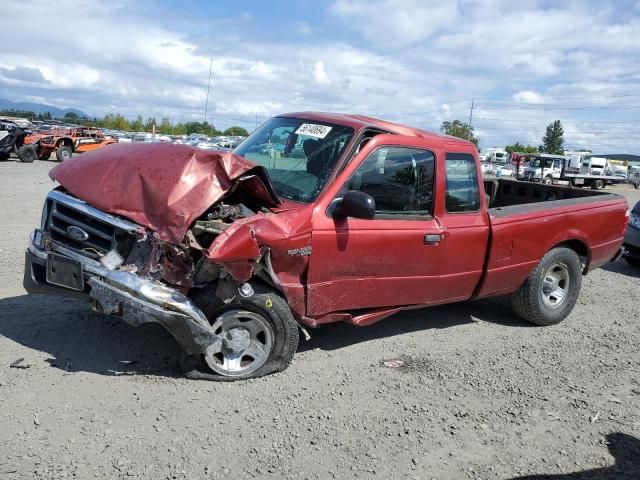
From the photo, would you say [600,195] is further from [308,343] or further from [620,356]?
[308,343]

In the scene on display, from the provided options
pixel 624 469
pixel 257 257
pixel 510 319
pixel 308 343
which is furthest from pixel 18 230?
pixel 624 469

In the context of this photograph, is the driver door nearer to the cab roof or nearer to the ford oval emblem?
the cab roof

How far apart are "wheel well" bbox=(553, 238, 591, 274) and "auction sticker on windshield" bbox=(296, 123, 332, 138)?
3008 mm

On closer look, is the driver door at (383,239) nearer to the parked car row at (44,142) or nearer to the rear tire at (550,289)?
the rear tire at (550,289)

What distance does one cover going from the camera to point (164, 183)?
3.75 metres

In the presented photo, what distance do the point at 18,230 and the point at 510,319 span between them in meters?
6.98

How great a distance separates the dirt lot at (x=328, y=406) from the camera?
317 centimetres

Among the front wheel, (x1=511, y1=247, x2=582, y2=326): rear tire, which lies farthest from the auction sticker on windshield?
(x1=511, y1=247, x2=582, y2=326): rear tire

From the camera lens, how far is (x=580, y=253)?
6.21m

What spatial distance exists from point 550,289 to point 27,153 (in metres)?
21.8

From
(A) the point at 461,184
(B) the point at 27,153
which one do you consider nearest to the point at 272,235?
(A) the point at 461,184

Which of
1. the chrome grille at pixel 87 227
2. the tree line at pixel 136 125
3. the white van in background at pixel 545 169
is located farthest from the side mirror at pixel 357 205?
the tree line at pixel 136 125

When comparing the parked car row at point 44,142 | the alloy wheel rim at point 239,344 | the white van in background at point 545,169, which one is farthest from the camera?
the white van in background at point 545,169

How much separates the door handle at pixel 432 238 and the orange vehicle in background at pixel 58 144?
68.9ft
